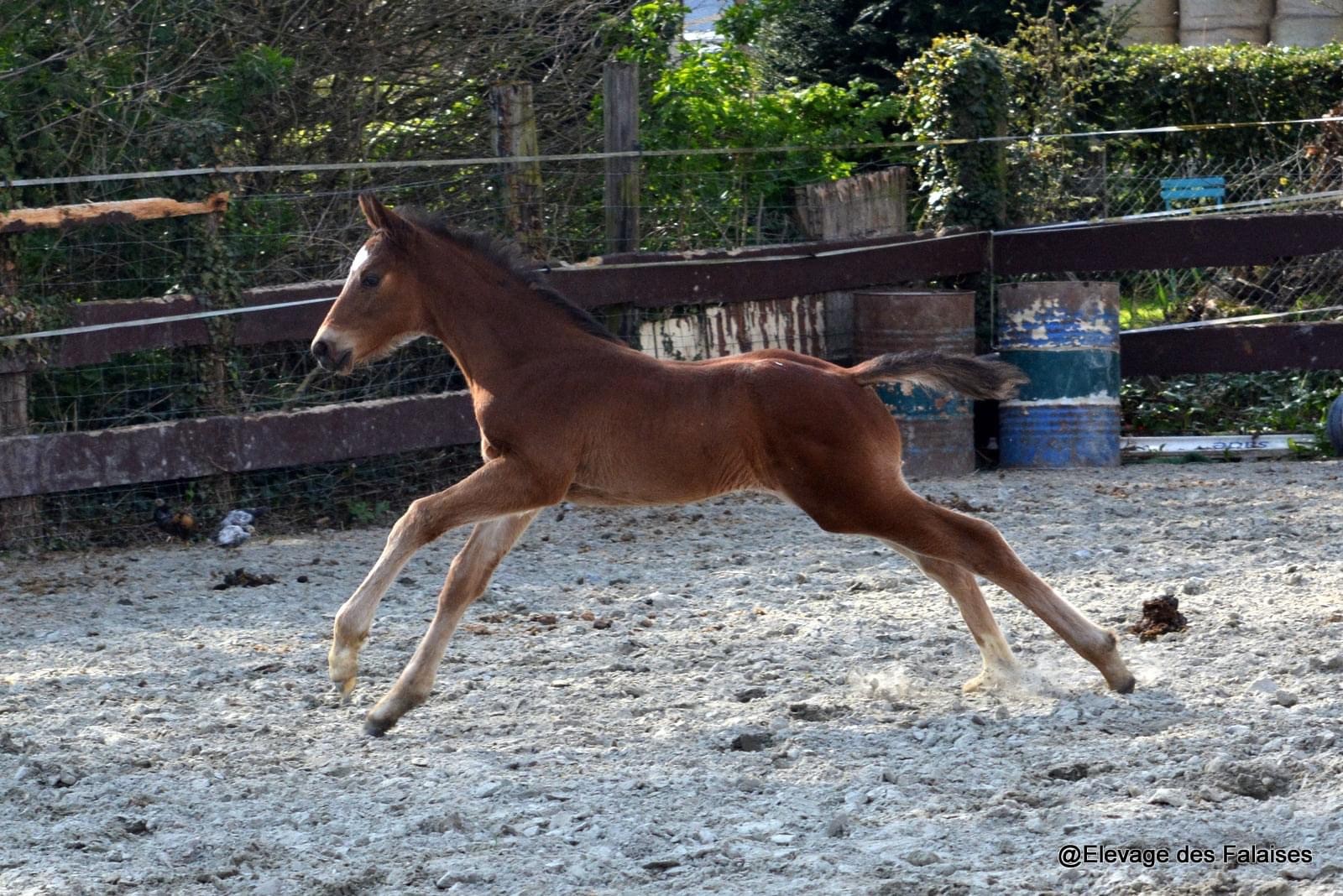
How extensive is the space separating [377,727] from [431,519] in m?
0.65

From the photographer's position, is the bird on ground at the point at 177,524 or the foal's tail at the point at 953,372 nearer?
the foal's tail at the point at 953,372

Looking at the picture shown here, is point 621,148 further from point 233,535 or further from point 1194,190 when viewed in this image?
point 1194,190

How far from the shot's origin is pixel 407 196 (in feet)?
29.8

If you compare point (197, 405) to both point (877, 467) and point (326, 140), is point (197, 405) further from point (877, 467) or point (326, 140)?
point (877, 467)

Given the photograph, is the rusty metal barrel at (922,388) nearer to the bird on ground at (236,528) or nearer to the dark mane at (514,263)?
the bird on ground at (236,528)

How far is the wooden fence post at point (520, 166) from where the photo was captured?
28.6 ft

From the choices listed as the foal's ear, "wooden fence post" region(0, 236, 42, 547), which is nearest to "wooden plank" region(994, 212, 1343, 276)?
the foal's ear

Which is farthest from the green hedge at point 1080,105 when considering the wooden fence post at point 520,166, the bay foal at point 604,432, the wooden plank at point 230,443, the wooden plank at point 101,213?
the bay foal at point 604,432

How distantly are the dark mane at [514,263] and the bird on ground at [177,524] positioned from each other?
3.15 m

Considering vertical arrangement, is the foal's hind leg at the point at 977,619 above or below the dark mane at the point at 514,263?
below

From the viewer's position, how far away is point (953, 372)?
16.0ft

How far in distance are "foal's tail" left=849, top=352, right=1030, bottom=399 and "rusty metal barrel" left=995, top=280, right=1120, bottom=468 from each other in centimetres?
443

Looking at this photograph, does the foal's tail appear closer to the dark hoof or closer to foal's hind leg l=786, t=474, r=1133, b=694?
foal's hind leg l=786, t=474, r=1133, b=694

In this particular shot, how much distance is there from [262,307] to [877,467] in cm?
426
